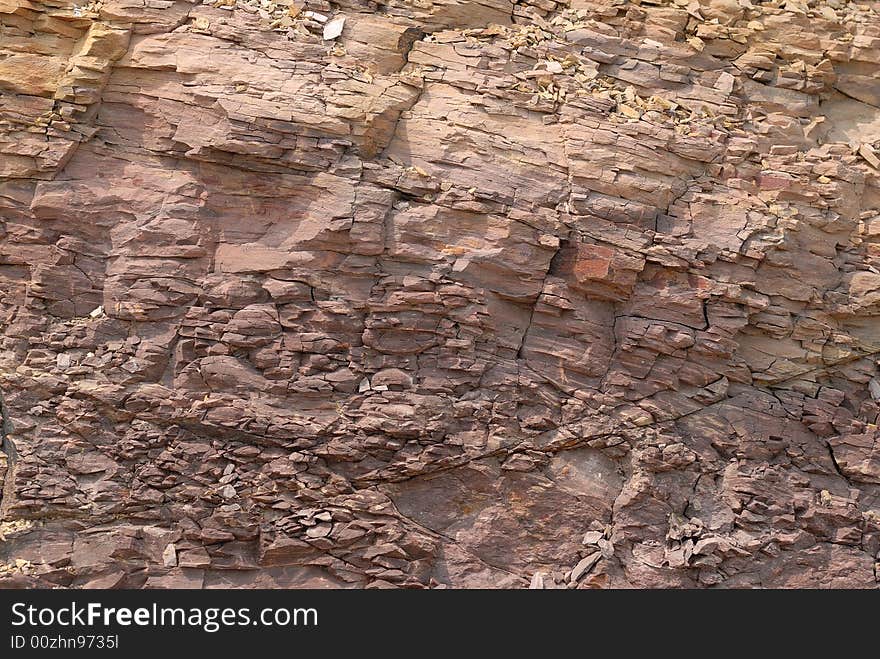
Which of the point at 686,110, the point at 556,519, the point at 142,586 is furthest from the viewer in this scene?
the point at 686,110

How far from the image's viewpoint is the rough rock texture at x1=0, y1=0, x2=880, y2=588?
9.32m

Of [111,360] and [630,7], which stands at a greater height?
[630,7]

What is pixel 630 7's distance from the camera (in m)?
10.6

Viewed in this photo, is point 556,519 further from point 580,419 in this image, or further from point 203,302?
point 203,302

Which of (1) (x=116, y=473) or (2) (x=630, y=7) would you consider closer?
(1) (x=116, y=473)

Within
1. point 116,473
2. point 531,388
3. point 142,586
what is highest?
point 531,388

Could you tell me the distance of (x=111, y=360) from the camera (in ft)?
30.9

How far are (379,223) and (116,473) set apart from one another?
309cm

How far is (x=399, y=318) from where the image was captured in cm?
964

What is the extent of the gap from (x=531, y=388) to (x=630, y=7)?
12.7 ft

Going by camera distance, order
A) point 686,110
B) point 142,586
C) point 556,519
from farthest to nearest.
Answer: point 686,110
point 556,519
point 142,586

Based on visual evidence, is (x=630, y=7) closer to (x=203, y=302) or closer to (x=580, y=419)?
(x=580, y=419)

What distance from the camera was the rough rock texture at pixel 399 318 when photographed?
932 centimetres

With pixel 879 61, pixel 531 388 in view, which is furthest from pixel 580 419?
pixel 879 61
